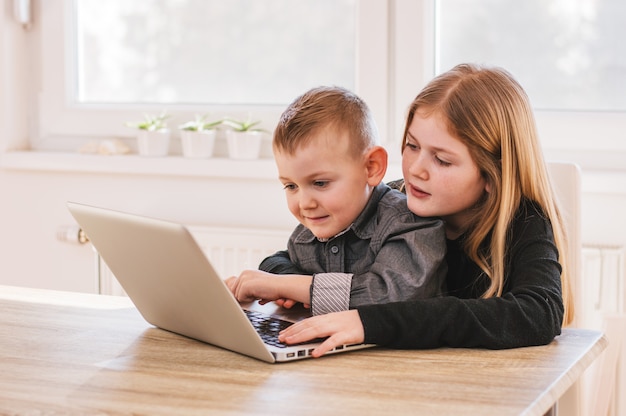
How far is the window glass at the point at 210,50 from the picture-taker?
2.68m

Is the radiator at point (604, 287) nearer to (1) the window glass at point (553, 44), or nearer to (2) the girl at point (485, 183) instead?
(1) the window glass at point (553, 44)

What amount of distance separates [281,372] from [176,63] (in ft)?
6.34

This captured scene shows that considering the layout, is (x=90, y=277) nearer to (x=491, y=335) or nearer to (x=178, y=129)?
(x=178, y=129)

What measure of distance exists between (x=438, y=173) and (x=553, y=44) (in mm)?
1081

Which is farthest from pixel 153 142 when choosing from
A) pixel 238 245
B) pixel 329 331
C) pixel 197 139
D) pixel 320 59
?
pixel 329 331

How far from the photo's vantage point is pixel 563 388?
1.06m

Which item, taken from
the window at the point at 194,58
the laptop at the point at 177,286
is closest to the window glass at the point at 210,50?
the window at the point at 194,58

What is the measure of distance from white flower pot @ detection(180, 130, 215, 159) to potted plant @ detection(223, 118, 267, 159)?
6 centimetres

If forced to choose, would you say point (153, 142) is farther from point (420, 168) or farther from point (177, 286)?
point (177, 286)

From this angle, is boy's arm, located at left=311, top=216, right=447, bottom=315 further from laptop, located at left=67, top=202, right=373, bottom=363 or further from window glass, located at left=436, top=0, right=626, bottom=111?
window glass, located at left=436, top=0, right=626, bottom=111

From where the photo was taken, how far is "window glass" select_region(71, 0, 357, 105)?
2682 millimetres

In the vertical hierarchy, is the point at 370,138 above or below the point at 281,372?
above

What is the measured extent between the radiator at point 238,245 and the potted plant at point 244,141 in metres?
0.22

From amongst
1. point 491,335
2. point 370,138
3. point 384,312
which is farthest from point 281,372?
point 370,138
